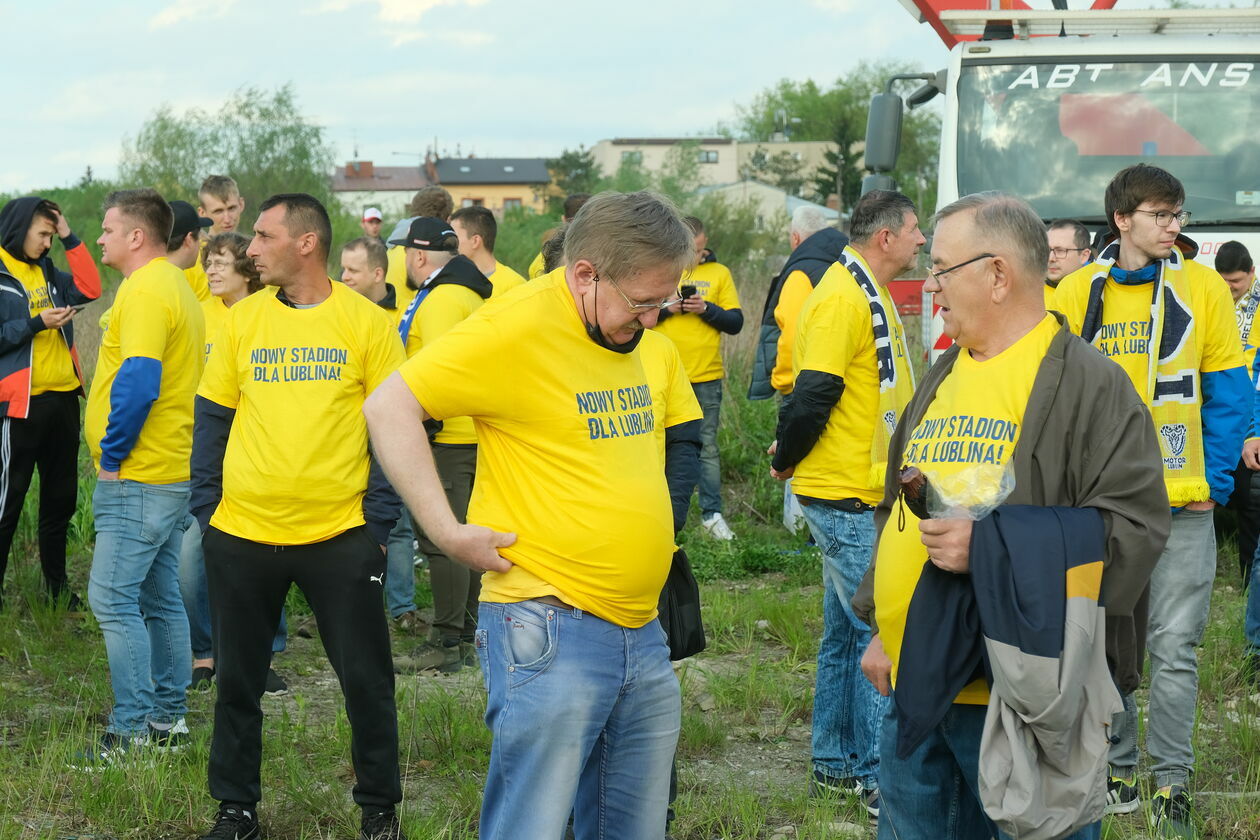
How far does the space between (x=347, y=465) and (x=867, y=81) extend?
10361cm

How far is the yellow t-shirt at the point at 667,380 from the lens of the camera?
3.87 meters

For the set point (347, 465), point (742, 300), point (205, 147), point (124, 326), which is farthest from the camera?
point (205, 147)

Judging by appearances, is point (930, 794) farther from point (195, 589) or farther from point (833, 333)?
point (195, 589)

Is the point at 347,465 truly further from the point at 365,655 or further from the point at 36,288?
the point at 36,288

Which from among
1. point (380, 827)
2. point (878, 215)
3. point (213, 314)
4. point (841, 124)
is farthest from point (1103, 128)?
point (841, 124)

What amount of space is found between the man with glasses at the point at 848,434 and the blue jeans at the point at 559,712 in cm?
166

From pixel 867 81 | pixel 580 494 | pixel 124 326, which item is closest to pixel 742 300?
pixel 124 326

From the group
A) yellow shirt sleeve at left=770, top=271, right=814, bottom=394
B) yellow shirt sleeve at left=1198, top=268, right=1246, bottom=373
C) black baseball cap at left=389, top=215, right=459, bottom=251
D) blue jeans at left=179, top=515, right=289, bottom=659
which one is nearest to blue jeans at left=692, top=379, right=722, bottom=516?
yellow shirt sleeve at left=770, top=271, right=814, bottom=394

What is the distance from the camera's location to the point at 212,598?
4.52m

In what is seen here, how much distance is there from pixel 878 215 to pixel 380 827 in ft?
9.31

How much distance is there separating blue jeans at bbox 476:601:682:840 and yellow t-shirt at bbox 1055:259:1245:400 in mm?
2261

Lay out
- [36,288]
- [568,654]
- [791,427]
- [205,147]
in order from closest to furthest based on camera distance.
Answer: [568,654] < [791,427] < [36,288] < [205,147]

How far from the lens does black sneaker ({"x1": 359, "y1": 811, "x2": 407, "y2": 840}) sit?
449cm

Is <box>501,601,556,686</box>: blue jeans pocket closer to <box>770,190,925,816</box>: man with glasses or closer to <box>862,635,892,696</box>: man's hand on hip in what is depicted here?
<box>862,635,892,696</box>: man's hand on hip
